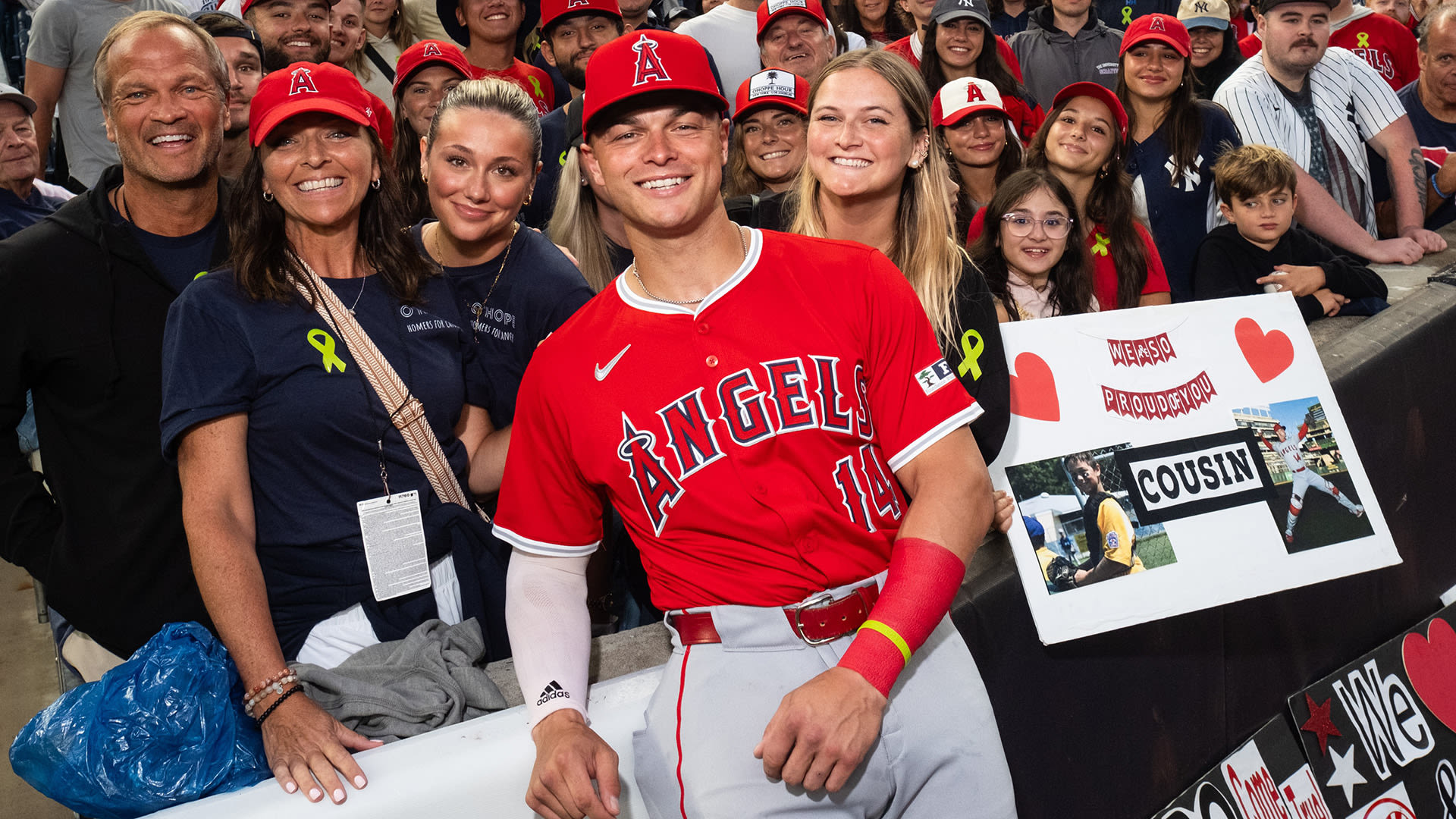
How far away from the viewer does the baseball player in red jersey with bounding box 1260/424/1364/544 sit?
337 centimetres

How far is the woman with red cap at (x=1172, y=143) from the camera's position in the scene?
5164mm

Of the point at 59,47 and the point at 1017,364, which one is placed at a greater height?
the point at 59,47

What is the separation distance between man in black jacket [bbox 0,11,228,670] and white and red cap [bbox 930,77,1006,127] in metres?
3.12

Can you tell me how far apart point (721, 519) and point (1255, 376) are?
2169mm

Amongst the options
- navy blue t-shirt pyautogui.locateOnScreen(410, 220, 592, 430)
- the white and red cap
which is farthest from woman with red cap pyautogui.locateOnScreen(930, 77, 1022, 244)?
navy blue t-shirt pyautogui.locateOnScreen(410, 220, 592, 430)

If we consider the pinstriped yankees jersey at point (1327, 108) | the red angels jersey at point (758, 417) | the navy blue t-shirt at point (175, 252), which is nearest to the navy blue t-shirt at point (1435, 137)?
the pinstriped yankees jersey at point (1327, 108)

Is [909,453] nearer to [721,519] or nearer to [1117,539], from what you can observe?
[721,519]

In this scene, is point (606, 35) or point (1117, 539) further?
point (606, 35)

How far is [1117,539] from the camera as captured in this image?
304 centimetres

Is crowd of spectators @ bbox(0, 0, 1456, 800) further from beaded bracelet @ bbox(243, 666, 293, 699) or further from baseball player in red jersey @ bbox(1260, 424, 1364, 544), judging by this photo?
baseball player in red jersey @ bbox(1260, 424, 1364, 544)

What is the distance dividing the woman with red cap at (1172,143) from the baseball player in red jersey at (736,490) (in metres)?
3.40

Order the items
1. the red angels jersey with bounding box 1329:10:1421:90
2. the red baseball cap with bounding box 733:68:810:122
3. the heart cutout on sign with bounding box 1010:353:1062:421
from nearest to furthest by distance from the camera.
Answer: the heart cutout on sign with bounding box 1010:353:1062:421, the red baseball cap with bounding box 733:68:810:122, the red angels jersey with bounding box 1329:10:1421:90

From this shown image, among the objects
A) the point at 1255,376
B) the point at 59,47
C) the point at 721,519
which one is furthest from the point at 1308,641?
the point at 59,47

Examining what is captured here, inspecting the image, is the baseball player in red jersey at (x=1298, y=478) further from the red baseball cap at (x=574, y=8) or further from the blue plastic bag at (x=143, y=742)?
the red baseball cap at (x=574, y=8)
